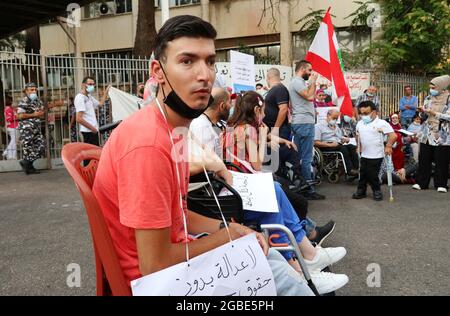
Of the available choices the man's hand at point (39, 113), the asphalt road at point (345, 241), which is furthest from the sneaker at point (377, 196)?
the man's hand at point (39, 113)

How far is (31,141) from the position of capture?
8953mm

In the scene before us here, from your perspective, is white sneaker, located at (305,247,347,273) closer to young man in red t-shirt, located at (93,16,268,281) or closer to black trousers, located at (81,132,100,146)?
young man in red t-shirt, located at (93,16,268,281)

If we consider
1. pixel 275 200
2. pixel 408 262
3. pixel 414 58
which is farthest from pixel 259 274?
pixel 414 58

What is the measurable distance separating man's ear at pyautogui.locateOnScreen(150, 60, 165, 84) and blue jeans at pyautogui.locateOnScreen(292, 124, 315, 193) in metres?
5.28

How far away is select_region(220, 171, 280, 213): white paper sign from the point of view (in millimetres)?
2918

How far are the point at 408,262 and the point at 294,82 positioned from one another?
3533 mm

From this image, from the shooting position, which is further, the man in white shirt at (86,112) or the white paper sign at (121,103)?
the white paper sign at (121,103)

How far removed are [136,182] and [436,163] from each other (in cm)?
692

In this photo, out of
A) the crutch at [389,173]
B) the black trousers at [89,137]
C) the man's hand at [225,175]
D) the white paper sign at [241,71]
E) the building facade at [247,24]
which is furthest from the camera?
the building facade at [247,24]

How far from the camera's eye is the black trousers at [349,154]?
8.16 m

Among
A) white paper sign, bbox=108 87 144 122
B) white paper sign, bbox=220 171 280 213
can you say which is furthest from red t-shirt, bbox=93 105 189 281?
white paper sign, bbox=108 87 144 122

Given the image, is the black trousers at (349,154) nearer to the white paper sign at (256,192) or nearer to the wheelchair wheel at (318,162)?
the wheelchair wheel at (318,162)

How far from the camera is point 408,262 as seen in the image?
396cm

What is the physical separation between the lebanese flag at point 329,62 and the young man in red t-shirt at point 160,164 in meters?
5.73
